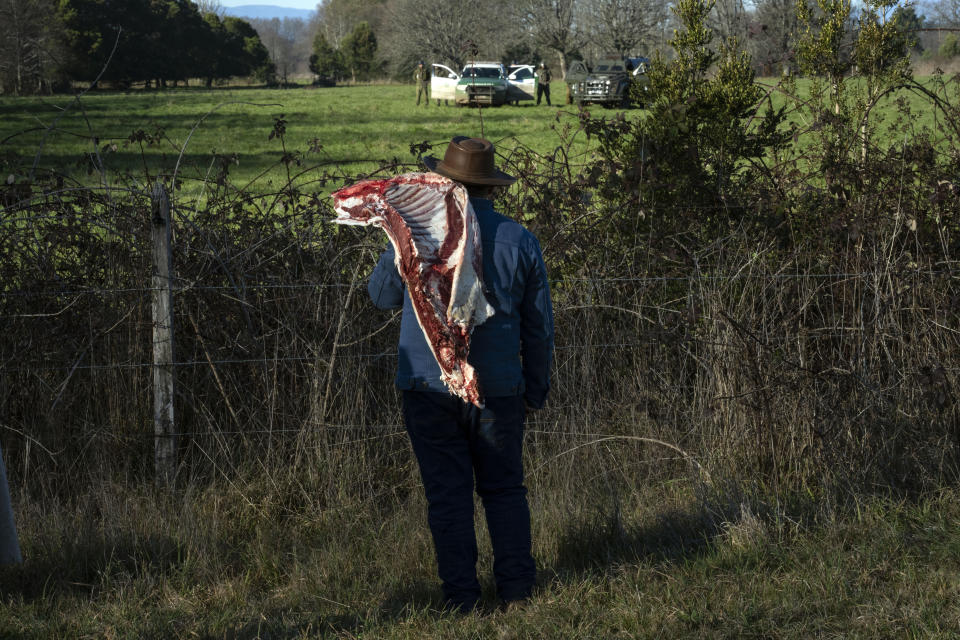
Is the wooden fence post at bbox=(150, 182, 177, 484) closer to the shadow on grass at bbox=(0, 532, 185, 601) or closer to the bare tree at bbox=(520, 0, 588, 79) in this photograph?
the shadow on grass at bbox=(0, 532, 185, 601)

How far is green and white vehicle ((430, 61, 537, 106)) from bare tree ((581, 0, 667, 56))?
62.7 ft

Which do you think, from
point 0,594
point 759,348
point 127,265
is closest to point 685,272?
point 759,348

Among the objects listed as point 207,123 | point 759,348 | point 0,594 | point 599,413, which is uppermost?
point 207,123

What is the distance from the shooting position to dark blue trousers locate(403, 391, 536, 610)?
11.6ft

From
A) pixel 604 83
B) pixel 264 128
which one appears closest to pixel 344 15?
pixel 604 83

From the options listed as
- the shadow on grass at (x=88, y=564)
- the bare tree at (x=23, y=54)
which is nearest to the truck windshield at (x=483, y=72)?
the bare tree at (x=23, y=54)

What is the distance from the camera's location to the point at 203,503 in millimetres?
4637

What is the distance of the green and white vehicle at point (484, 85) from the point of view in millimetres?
34094

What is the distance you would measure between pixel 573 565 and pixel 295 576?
117 centimetres

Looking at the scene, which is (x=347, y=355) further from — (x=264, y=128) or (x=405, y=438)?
(x=264, y=128)

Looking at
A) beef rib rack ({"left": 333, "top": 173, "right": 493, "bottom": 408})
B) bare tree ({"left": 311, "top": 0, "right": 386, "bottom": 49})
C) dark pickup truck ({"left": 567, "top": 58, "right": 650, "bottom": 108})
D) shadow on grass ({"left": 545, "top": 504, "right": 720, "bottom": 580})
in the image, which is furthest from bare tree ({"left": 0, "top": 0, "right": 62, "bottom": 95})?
bare tree ({"left": 311, "top": 0, "right": 386, "bottom": 49})

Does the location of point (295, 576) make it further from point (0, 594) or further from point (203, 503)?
point (0, 594)

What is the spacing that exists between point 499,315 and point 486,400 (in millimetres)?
315

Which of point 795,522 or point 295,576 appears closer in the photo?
point 295,576
